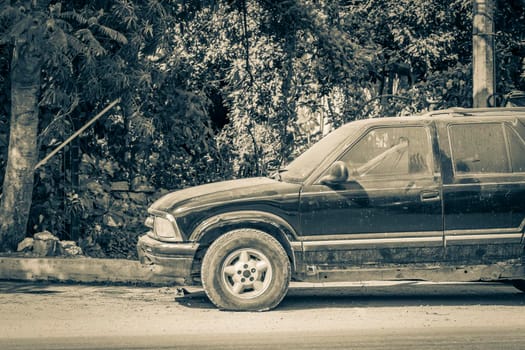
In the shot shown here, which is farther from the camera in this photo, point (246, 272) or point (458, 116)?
point (458, 116)

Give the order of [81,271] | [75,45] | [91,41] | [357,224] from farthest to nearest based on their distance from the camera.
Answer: [91,41]
[75,45]
[81,271]
[357,224]

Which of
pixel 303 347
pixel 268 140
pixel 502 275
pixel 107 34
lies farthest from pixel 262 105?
pixel 303 347

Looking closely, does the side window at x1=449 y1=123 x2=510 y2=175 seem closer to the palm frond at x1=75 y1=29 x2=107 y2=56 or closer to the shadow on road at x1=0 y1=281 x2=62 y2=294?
the shadow on road at x1=0 y1=281 x2=62 y2=294

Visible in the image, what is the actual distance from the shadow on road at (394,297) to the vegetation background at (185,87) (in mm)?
3742

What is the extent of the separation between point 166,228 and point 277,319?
4.78 ft

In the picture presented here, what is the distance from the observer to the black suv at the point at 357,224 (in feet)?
28.9

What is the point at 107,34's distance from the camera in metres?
11.9

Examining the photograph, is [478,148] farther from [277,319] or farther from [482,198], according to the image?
[277,319]

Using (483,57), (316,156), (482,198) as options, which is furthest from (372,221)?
(483,57)

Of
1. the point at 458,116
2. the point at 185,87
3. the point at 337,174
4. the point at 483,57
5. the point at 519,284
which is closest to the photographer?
the point at 337,174

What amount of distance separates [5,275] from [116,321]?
3008mm

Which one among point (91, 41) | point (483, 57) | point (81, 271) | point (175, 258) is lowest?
point (81, 271)

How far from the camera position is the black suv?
347 inches

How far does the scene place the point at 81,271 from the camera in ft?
34.9
